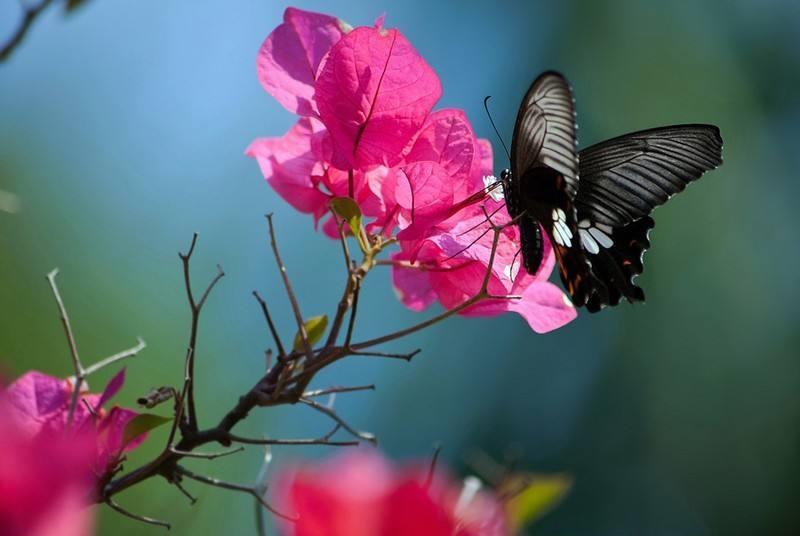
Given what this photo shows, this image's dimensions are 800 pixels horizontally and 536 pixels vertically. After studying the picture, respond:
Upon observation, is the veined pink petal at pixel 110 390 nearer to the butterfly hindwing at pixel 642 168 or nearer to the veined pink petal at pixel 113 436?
the veined pink petal at pixel 113 436

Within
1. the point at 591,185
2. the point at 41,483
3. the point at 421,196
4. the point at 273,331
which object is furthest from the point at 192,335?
the point at 591,185

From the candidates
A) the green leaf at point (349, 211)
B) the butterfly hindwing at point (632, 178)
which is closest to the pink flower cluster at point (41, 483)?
the green leaf at point (349, 211)

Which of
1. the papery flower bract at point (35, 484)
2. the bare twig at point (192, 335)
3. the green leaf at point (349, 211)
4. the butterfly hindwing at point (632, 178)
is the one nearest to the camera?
the papery flower bract at point (35, 484)

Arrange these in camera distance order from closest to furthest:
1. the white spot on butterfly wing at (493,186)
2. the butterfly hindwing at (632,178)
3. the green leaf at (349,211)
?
the green leaf at (349,211) < the white spot on butterfly wing at (493,186) < the butterfly hindwing at (632,178)

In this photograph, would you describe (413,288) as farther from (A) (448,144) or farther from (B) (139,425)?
(B) (139,425)

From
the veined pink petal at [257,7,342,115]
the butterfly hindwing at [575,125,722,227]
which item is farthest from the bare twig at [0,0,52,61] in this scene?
the butterfly hindwing at [575,125,722,227]

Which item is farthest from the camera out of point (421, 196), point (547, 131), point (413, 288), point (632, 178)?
point (632, 178)
